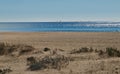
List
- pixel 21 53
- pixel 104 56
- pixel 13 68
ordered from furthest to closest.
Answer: pixel 21 53 → pixel 104 56 → pixel 13 68

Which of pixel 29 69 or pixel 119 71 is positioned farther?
pixel 29 69

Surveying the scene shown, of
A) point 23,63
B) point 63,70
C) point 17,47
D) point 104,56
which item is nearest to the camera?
point 63,70

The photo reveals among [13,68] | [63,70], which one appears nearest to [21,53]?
[13,68]

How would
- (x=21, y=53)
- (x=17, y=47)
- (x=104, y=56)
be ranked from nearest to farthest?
(x=104, y=56)
(x=21, y=53)
(x=17, y=47)

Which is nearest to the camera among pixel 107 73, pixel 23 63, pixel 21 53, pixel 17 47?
pixel 107 73

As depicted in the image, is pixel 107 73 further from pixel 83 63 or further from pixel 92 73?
pixel 83 63

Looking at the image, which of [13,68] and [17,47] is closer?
[13,68]

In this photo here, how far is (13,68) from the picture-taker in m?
15.2

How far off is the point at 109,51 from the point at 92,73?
5.17 meters

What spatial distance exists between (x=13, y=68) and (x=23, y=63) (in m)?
1.39

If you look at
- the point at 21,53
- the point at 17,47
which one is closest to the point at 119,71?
the point at 21,53

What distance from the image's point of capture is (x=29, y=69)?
14.7 m

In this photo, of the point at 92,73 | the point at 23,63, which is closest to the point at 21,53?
the point at 23,63

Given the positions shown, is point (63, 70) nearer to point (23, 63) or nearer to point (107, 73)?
point (107, 73)
